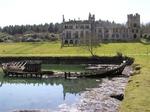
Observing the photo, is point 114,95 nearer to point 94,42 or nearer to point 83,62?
point 83,62

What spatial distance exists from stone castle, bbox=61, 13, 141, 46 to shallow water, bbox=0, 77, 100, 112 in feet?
292

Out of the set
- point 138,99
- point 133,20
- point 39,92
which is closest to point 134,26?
point 133,20

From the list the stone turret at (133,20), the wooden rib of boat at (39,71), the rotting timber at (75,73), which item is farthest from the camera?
the stone turret at (133,20)

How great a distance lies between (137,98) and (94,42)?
299ft

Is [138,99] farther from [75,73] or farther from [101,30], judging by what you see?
[101,30]

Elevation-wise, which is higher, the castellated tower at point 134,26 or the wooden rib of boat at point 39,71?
the castellated tower at point 134,26

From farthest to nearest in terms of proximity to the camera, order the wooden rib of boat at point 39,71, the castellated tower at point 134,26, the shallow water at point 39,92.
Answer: the castellated tower at point 134,26 → the wooden rib of boat at point 39,71 → the shallow water at point 39,92

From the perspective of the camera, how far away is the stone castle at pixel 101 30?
168125mm

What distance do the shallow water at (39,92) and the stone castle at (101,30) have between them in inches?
3506

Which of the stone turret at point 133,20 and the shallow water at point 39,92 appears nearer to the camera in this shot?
the shallow water at point 39,92

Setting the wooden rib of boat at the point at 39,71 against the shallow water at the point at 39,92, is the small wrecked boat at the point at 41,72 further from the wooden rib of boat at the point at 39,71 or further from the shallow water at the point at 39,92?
the shallow water at the point at 39,92

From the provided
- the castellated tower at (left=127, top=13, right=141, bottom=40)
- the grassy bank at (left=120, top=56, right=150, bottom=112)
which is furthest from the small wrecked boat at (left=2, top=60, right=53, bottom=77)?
the castellated tower at (left=127, top=13, right=141, bottom=40)

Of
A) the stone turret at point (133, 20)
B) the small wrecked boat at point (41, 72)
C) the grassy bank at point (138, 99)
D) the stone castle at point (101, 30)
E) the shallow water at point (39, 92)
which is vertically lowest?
the shallow water at point (39, 92)

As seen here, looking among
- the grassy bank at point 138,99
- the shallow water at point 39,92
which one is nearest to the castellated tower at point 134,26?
the shallow water at point 39,92
